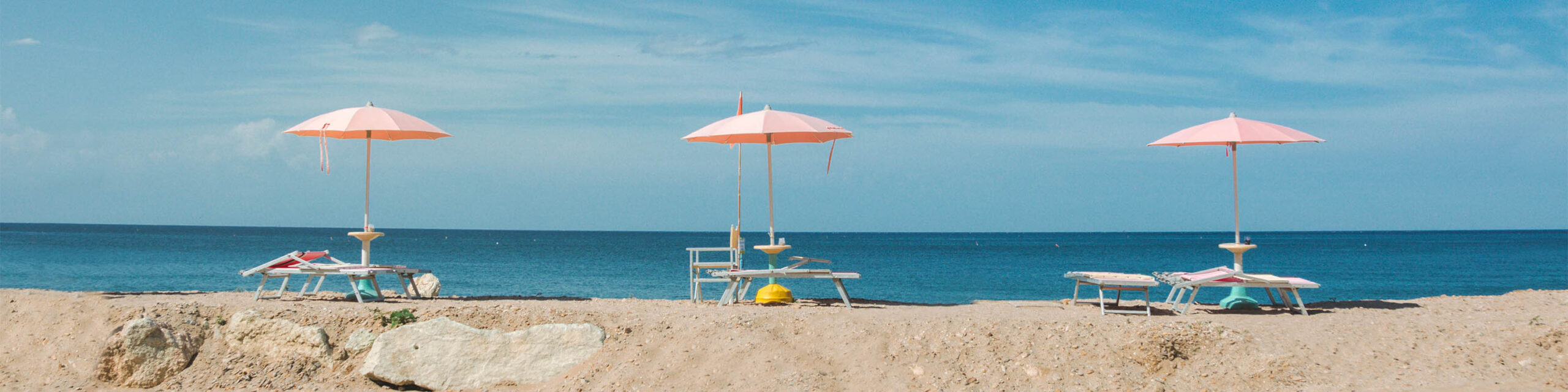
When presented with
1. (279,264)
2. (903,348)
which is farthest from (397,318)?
(903,348)

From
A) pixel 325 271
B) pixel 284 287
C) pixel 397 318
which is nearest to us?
pixel 397 318

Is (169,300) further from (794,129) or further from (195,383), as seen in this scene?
(794,129)

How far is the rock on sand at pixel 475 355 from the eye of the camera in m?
7.56

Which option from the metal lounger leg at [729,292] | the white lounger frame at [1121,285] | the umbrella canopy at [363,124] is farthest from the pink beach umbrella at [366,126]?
the white lounger frame at [1121,285]

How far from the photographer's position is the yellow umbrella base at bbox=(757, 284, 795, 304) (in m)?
9.19

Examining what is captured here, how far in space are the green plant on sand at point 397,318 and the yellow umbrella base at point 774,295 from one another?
309 cm

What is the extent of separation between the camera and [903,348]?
726 centimetres

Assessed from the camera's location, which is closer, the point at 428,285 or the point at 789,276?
the point at 789,276

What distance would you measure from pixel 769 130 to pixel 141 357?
5.63m

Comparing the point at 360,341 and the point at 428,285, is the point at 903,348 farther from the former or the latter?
the point at 428,285

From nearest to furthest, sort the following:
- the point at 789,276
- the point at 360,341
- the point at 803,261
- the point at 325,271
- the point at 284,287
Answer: the point at 360,341, the point at 789,276, the point at 325,271, the point at 284,287, the point at 803,261

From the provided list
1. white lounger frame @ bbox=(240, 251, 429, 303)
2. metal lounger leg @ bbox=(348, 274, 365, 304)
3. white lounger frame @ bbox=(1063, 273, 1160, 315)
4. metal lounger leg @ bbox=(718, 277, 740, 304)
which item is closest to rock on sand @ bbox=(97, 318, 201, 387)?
white lounger frame @ bbox=(240, 251, 429, 303)

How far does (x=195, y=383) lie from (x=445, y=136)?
144 inches

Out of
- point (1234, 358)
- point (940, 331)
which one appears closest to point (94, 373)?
point (940, 331)
